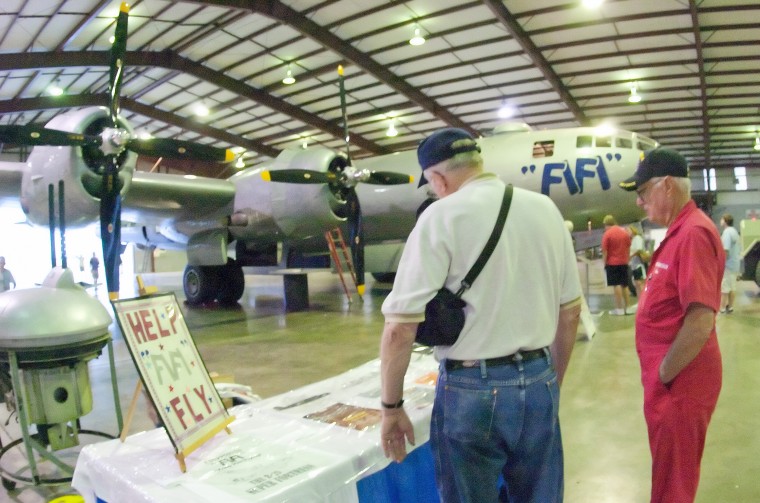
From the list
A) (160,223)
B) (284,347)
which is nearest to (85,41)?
(160,223)

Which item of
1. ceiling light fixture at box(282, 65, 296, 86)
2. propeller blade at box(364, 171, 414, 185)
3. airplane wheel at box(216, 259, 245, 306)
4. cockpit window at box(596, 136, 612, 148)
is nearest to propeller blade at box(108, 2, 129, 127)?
propeller blade at box(364, 171, 414, 185)

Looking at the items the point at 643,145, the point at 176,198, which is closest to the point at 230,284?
the point at 176,198

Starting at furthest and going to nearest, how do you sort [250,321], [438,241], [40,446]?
[250,321] < [40,446] < [438,241]

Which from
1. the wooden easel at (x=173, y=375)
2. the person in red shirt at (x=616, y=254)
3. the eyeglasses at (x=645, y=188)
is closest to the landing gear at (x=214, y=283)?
the person in red shirt at (x=616, y=254)

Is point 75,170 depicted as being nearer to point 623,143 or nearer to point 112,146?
point 112,146

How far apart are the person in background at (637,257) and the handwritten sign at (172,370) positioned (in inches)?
336

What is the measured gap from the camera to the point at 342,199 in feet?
31.2

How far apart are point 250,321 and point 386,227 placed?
367 cm

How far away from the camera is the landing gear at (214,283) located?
38.7 feet

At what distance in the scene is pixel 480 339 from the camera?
158 centimetres

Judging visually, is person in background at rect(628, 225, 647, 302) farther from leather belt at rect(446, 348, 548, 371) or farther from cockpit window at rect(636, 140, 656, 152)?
leather belt at rect(446, 348, 548, 371)

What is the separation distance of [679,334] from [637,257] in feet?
29.5

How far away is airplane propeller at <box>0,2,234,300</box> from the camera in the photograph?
17.2ft

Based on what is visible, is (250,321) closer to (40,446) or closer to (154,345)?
(40,446)
